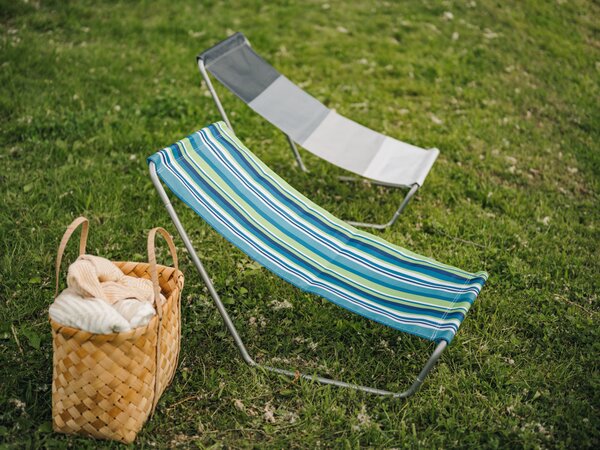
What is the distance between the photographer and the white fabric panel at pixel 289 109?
3.95 metres

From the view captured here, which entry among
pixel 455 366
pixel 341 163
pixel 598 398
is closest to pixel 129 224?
pixel 341 163

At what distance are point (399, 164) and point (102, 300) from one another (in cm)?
226

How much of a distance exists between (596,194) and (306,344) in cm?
266

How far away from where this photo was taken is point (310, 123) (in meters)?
4.07

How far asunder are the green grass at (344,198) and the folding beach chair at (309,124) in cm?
35

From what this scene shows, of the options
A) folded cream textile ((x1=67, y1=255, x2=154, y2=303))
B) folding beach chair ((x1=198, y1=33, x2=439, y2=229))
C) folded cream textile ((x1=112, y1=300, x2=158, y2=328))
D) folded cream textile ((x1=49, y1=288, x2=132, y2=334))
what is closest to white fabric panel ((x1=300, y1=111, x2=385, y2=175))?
folding beach chair ((x1=198, y1=33, x2=439, y2=229))

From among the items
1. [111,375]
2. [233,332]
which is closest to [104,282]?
[111,375]

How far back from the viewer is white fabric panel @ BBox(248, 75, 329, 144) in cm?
395

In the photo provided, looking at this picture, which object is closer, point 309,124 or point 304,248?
point 304,248

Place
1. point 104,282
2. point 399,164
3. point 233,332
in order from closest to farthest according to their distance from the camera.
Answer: point 104,282
point 233,332
point 399,164

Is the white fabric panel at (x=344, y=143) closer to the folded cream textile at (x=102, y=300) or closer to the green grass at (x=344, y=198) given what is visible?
the green grass at (x=344, y=198)

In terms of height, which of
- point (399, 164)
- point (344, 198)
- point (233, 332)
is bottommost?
point (344, 198)

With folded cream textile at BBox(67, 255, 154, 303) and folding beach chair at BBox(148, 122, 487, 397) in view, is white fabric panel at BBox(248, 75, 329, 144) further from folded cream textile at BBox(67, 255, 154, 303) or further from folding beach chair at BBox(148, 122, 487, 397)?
folded cream textile at BBox(67, 255, 154, 303)

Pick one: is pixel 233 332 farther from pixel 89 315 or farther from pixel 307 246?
pixel 89 315
